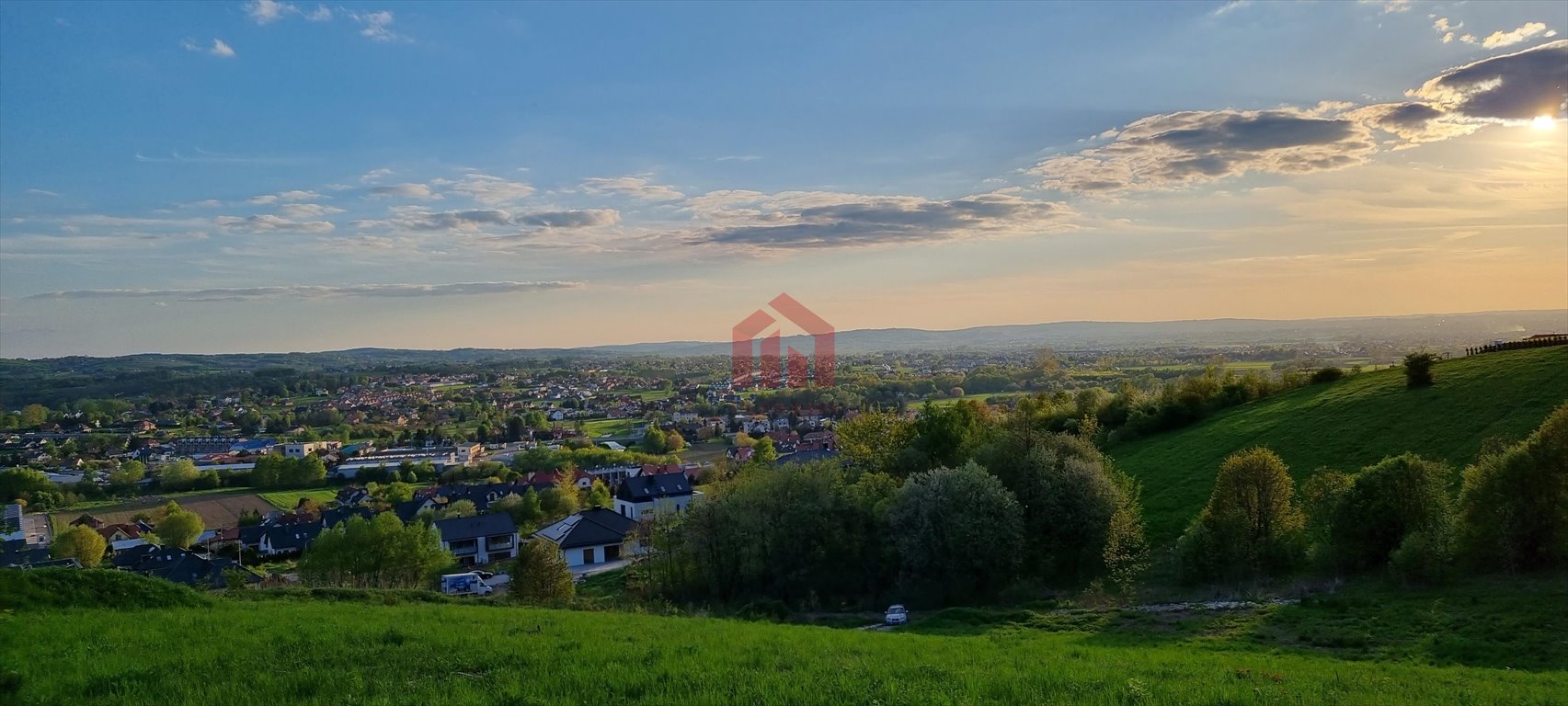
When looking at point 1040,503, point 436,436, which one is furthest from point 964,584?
point 436,436

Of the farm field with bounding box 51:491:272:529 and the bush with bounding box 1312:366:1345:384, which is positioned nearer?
the bush with bounding box 1312:366:1345:384

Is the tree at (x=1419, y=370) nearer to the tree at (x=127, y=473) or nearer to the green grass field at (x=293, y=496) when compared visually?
the green grass field at (x=293, y=496)

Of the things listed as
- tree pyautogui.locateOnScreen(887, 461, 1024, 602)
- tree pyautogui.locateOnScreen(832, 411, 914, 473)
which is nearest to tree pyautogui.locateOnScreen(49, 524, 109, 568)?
tree pyautogui.locateOnScreen(832, 411, 914, 473)

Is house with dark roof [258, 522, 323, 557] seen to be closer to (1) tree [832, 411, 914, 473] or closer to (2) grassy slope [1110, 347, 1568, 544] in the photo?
(1) tree [832, 411, 914, 473]

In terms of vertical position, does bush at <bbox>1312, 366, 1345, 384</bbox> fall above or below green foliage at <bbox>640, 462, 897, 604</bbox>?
above

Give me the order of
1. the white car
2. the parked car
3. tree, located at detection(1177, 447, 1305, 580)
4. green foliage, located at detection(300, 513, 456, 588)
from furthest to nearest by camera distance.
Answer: the parked car, green foliage, located at detection(300, 513, 456, 588), tree, located at detection(1177, 447, 1305, 580), the white car

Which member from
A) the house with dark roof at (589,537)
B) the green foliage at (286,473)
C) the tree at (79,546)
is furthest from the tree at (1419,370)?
the green foliage at (286,473)

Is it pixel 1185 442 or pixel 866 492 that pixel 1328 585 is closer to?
pixel 866 492
